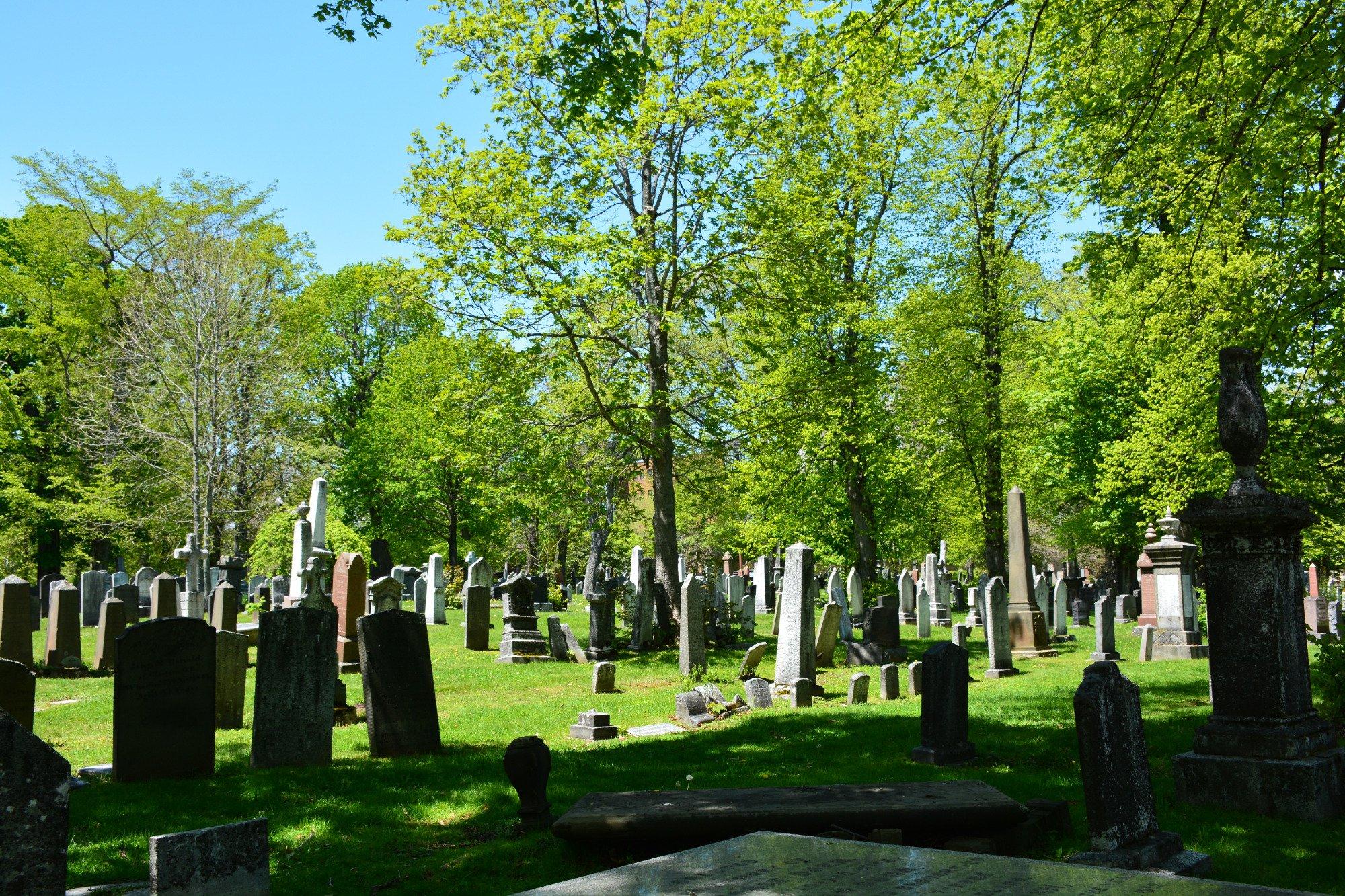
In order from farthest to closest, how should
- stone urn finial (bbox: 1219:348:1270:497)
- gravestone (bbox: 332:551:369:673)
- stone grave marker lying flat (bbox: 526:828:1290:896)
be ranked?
gravestone (bbox: 332:551:369:673), stone urn finial (bbox: 1219:348:1270:497), stone grave marker lying flat (bbox: 526:828:1290:896)

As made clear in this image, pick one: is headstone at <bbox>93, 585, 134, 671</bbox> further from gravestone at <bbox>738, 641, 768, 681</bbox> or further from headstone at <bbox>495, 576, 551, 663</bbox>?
gravestone at <bbox>738, 641, 768, 681</bbox>

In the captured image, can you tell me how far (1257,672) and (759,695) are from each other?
20.4 ft

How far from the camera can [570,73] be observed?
10.5 metres

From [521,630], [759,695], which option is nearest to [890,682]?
[759,695]

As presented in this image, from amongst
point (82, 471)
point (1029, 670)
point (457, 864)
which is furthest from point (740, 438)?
point (82, 471)

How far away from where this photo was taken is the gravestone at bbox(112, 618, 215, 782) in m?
7.60

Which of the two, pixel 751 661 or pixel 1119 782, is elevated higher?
pixel 1119 782

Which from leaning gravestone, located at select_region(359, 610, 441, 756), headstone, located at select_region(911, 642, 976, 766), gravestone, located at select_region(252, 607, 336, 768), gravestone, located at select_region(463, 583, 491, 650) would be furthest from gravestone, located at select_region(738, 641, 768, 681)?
gravestone, located at select_region(252, 607, 336, 768)

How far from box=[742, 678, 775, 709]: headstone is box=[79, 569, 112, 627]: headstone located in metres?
18.9

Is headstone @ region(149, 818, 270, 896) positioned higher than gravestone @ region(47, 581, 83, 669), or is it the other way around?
gravestone @ region(47, 581, 83, 669)

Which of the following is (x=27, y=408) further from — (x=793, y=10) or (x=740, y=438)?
(x=793, y=10)

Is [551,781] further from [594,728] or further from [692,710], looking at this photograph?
[692,710]

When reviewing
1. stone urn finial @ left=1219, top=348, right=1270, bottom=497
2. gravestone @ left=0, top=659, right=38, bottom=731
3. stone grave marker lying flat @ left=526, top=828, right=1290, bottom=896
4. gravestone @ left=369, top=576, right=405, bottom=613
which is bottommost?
stone grave marker lying flat @ left=526, top=828, right=1290, bottom=896

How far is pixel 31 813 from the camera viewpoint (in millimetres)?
3352
